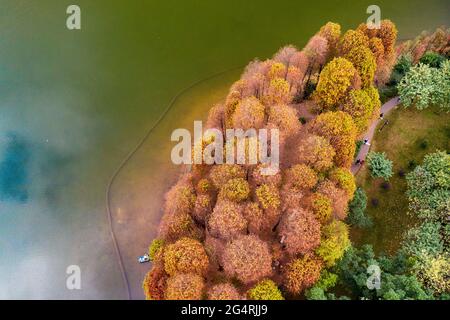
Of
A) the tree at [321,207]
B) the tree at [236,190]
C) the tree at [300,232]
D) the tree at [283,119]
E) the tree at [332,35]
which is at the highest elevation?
the tree at [332,35]

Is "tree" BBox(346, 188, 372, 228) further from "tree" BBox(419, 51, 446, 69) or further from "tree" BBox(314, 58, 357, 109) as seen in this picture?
"tree" BBox(419, 51, 446, 69)

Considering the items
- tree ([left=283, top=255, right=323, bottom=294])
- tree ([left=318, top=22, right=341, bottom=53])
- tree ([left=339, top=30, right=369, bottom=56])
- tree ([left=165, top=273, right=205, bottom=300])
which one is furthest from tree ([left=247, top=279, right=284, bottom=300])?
tree ([left=318, top=22, right=341, bottom=53])

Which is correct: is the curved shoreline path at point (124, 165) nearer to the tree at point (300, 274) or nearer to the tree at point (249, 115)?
the tree at point (249, 115)

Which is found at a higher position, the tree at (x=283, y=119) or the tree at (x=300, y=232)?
the tree at (x=283, y=119)

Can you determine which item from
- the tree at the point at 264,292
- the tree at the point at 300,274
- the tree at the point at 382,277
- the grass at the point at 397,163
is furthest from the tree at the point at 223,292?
the grass at the point at 397,163
